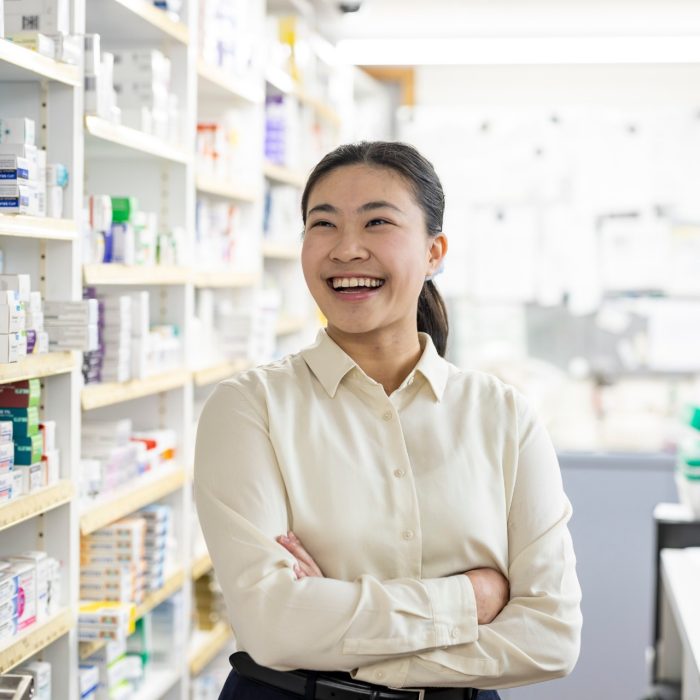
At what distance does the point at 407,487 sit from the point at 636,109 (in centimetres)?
575

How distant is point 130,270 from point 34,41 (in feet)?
2.61

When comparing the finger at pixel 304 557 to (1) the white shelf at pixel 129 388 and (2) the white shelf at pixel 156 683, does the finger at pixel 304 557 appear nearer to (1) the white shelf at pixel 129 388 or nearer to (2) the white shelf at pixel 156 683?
(1) the white shelf at pixel 129 388

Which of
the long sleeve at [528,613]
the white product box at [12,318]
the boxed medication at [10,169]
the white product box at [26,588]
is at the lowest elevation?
the white product box at [26,588]

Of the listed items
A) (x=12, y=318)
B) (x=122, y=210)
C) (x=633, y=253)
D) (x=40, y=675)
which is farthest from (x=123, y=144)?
(x=633, y=253)

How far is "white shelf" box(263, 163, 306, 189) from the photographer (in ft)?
16.1

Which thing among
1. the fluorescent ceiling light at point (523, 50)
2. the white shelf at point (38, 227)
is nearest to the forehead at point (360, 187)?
the white shelf at point (38, 227)

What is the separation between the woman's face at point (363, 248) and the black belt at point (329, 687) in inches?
23.5

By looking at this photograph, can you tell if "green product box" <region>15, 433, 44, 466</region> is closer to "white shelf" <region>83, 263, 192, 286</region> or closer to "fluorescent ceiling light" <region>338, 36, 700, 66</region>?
"white shelf" <region>83, 263, 192, 286</region>

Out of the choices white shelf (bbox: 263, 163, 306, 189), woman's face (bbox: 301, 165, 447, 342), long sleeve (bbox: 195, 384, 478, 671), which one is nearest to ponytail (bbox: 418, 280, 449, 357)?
woman's face (bbox: 301, 165, 447, 342)

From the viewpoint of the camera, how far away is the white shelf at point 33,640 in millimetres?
2459

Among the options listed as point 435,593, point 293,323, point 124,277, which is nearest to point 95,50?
point 124,277

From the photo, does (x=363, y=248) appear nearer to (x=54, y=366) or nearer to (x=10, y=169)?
(x=10, y=169)

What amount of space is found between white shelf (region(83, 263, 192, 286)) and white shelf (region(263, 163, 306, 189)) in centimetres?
134

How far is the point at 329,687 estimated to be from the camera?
1857 mm
